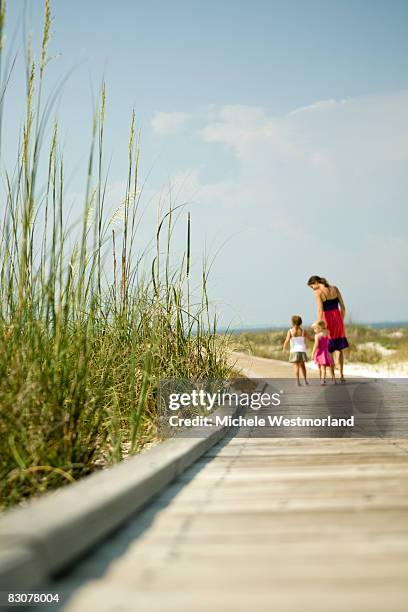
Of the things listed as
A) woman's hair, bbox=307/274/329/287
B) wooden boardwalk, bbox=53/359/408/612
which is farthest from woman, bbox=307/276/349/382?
wooden boardwalk, bbox=53/359/408/612

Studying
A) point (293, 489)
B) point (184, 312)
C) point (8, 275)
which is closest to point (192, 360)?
point (184, 312)

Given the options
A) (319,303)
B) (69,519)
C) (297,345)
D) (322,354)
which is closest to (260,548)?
(69,519)

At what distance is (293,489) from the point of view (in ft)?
9.30

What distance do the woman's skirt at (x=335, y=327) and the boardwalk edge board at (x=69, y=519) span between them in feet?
19.4

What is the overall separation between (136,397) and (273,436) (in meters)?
0.98

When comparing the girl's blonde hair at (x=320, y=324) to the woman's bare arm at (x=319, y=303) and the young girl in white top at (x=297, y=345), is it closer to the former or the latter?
the woman's bare arm at (x=319, y=303)

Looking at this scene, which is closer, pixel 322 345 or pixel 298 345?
pixel 322 345

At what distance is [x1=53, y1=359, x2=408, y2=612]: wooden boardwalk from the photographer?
164 centimetres

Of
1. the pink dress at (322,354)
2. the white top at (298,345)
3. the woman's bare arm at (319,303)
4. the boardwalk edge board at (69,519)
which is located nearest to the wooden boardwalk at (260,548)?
the boardwalk edge board at (69,519)

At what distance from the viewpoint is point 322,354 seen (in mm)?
9242

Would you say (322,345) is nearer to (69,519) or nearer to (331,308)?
(331,308)

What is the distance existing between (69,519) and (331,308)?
22.9 ft

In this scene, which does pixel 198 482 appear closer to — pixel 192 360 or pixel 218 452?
pixel 218 452

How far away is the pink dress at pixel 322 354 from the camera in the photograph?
29.3 ft
